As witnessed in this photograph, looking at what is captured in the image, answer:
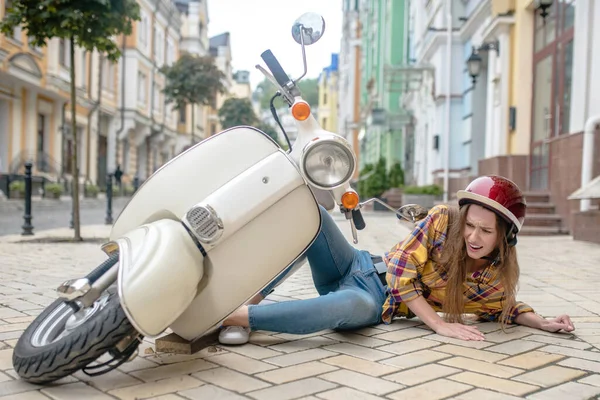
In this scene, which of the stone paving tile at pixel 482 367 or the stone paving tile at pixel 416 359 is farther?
the stone paving tile at pixel 416 359

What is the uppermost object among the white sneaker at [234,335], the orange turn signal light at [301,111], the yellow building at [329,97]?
the yellow building at [329,97]

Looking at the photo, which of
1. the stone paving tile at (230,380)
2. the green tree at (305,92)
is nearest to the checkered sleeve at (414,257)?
the stone paving tile at (230,380)

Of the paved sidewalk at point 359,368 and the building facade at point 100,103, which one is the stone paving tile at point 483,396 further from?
the building facade at point 100,103

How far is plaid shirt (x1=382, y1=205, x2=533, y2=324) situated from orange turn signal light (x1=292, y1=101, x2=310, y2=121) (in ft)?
2.55

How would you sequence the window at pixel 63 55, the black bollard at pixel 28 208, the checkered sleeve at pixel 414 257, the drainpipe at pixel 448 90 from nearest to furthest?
the checkered sleeve at pixel 414 257, the black bollard at pixel 28 208, the drainpipe at pixel 448 90, the window at pixel 63 55

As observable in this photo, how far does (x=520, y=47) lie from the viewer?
10.9 meters

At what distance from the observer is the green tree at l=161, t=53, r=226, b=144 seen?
26.8 metres

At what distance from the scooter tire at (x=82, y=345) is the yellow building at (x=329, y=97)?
68.8m

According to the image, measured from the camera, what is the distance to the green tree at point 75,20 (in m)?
7.33

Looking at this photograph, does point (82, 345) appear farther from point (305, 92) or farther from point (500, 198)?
point (305, 92)

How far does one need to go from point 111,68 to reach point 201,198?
28.3 meters

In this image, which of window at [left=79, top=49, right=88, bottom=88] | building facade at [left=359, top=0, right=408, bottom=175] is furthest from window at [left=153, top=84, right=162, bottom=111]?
building facade at [left=359, top=0, right=408, bottom=175]

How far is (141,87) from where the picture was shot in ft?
106

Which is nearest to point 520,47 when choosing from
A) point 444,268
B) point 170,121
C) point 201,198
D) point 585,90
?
point 585,90
